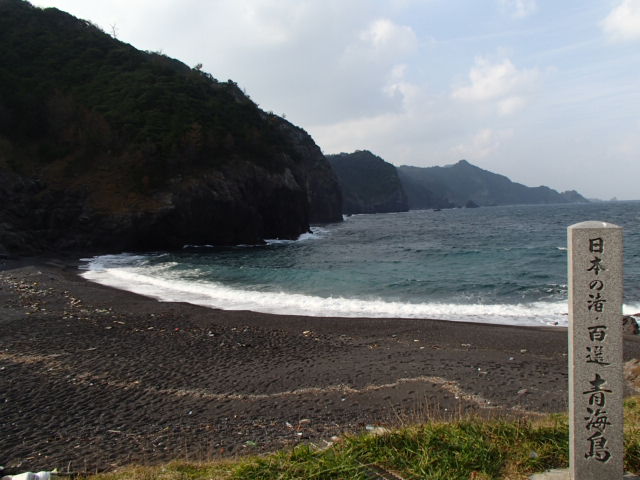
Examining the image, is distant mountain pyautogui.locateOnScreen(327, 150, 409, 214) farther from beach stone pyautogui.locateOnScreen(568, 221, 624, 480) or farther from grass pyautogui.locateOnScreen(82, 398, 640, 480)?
beach stone pyautogui.locateOnScreen(568, 221, 624, 480)

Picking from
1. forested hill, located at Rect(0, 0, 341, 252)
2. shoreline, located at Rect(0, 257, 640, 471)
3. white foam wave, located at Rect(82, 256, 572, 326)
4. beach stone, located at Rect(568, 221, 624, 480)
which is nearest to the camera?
beach stone, located at Rect(568, 221, 624, 480)

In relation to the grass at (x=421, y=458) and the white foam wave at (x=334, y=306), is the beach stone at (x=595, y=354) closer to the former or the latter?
the grass at (x=421, y=458)

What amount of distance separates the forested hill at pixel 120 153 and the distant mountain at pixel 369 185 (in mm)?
108526

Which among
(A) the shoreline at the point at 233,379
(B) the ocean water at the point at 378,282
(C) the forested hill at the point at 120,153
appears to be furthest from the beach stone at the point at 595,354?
(C) the forested hill at the point at 120,153

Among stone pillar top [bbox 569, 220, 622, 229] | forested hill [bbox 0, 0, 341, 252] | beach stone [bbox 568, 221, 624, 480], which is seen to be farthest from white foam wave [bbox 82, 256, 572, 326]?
forested hill [bbox 0, 0, 341, 252]

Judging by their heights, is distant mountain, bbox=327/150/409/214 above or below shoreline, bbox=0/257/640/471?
above

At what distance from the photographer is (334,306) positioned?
16.4 m

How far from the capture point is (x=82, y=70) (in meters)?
52.4

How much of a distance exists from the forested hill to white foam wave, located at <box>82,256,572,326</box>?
18289mm

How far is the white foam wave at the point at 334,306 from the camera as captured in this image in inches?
574

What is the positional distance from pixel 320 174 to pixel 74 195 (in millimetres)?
77827

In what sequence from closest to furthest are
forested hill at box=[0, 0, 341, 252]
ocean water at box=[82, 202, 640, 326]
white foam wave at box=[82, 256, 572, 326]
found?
1. white foam wave at box=[82, 256, 572, 326]
2. ocean water at box=[82, 202, 640, 326]
3. forested hill at box=[0, 0, 341, 252]

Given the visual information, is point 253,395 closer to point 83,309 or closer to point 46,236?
point 83,309

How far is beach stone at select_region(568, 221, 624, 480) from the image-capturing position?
3760 millimetres
